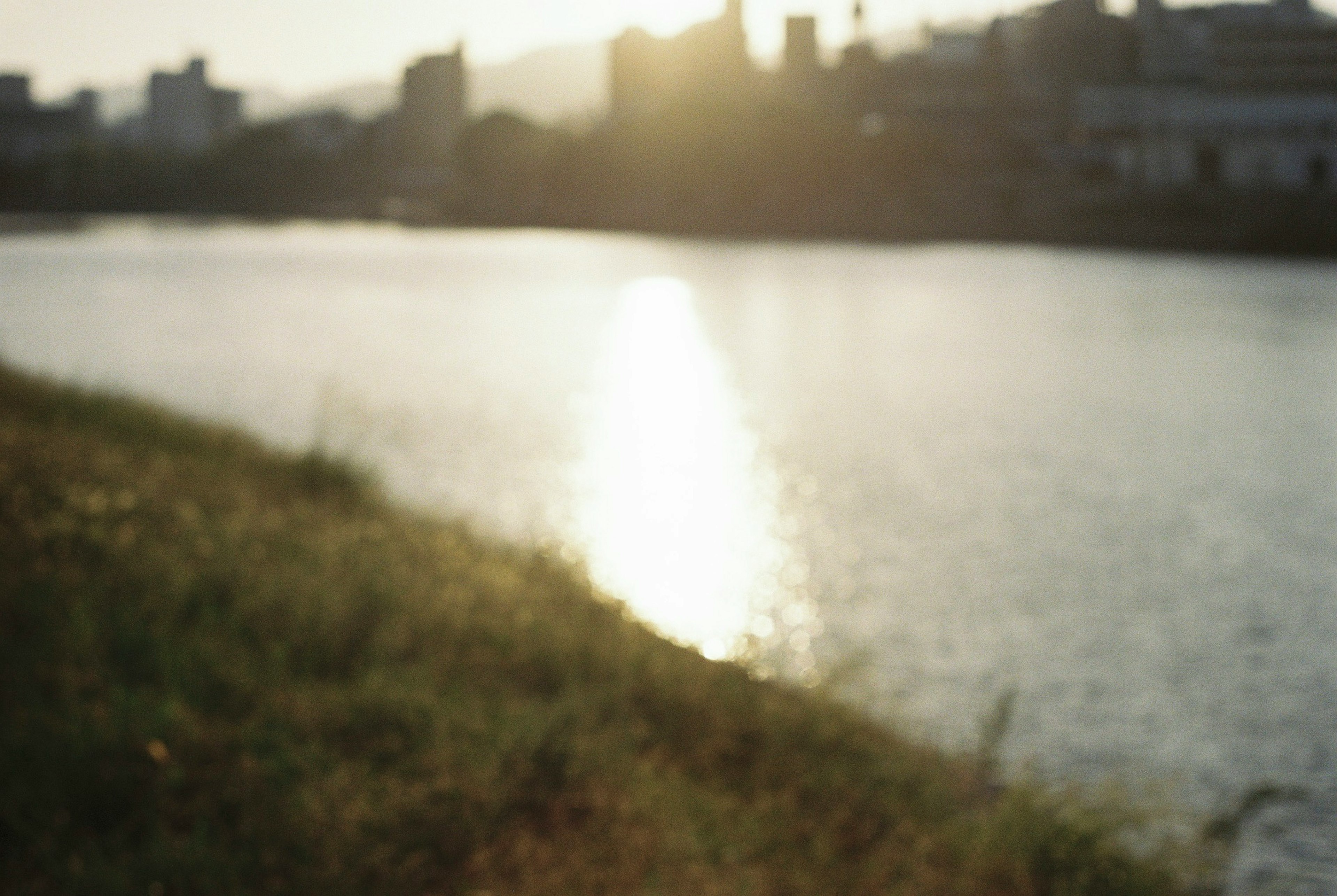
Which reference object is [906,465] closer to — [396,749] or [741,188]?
[396,749]

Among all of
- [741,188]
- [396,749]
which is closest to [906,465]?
[396,749]

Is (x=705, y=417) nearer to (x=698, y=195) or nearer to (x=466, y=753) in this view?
(x=466, y=753)

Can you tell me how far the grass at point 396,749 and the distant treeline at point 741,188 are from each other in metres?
111

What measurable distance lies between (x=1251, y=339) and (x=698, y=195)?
104m

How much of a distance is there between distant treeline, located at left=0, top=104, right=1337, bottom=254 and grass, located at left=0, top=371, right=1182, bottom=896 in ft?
363

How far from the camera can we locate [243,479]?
15.4 meters

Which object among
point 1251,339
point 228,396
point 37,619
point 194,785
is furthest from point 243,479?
point 1251,339

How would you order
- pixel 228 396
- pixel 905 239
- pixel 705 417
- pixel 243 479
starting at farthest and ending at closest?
pixel 905 239, pixel 705 417, pixel 228 396, pixel 243 479

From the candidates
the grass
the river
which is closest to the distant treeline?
the river

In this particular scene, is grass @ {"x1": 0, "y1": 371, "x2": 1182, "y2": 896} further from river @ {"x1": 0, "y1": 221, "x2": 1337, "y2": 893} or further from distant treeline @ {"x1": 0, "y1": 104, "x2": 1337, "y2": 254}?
distant treeline @ {"x1": 0, "y1": 104, "x2": 1337, "y2": 254}

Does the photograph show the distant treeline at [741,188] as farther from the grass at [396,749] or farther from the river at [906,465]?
the grass at [396,749]

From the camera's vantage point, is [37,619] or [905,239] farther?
A: [905,239]

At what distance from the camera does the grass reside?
20.1ft

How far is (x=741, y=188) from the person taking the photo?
155 meters
